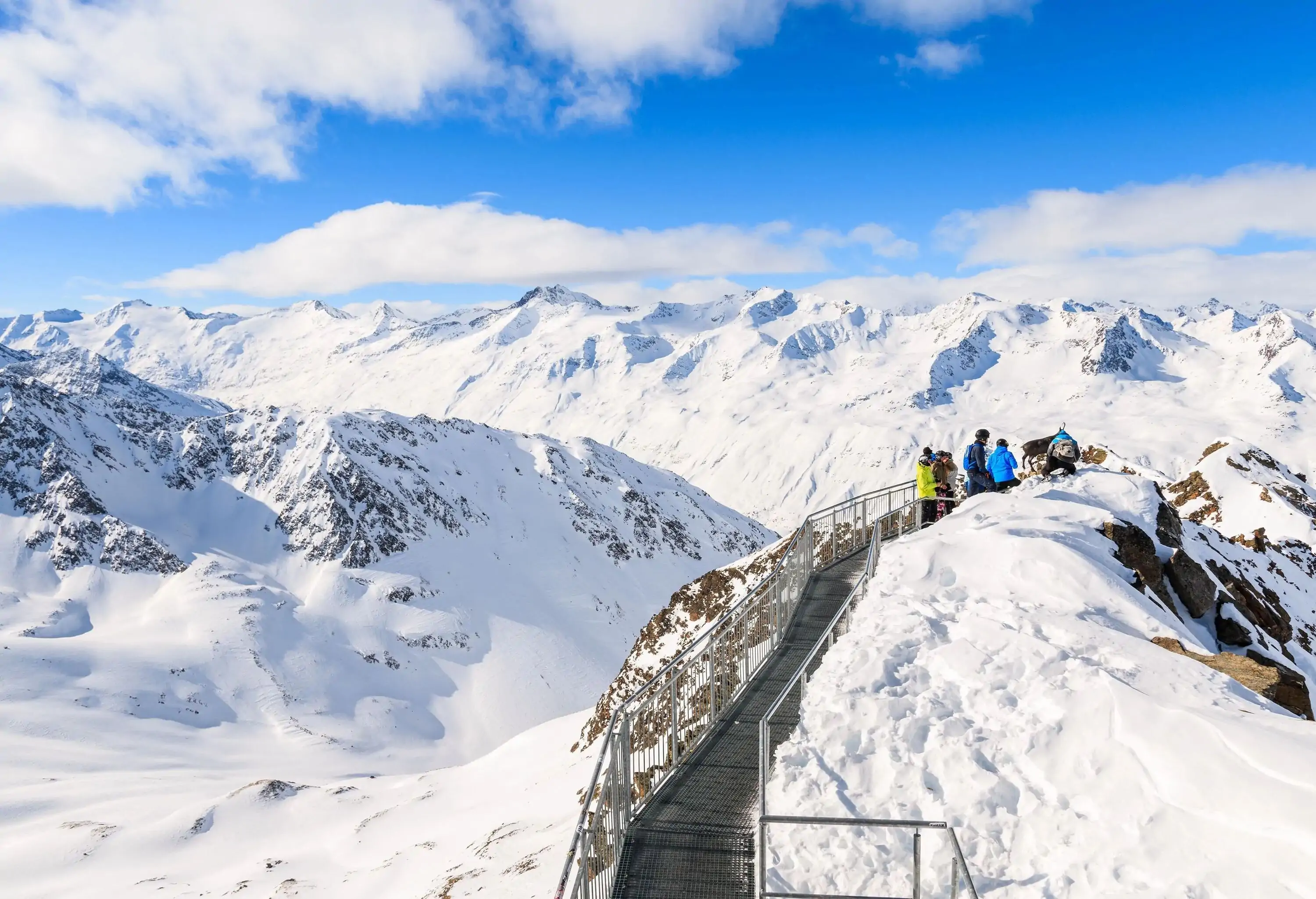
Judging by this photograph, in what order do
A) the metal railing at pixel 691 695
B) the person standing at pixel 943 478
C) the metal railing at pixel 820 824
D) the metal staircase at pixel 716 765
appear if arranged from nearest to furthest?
the metal railing at pixel 820 824, the metal staircase at pixel 716 765, the metal railing at pixel 691 695, the person standing at pixel 943 478

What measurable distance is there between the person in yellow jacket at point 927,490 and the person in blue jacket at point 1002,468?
8.81ft

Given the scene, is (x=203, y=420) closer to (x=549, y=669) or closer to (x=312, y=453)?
(x=312, y=453)

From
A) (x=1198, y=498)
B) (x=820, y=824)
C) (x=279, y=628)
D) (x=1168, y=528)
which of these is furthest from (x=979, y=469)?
(x=279, y=628)

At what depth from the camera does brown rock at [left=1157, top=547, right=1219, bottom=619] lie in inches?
723

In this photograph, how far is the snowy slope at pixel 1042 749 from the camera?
26.7ft

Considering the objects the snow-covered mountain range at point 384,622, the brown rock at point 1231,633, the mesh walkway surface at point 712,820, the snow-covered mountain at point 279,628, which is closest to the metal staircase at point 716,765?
the mesh walkway surface at point 712,820

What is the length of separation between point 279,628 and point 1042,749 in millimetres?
142380

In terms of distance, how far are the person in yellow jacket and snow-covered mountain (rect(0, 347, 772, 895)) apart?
16341 mm

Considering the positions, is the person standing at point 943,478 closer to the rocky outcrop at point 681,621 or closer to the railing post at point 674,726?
the railing post at point 674,726

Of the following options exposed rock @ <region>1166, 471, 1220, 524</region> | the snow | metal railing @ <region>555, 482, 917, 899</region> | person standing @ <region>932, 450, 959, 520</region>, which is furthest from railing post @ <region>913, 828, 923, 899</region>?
exposed rock @ <region>1166, 471, 1220, 524</region>

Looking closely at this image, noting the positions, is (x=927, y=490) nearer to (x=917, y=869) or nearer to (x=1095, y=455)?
(x=917, y=869)

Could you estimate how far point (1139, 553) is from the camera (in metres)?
18.4

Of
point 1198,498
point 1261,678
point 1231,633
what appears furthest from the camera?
point 1198,498

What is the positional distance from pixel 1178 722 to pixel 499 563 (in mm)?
160537
